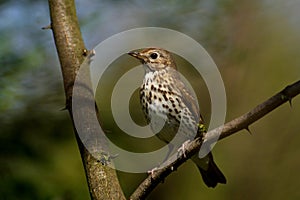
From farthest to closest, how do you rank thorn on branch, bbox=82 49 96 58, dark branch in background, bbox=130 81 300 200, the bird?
the bird
thorn on branch, bbox=82 49 96 58
dark branch in background, bbox=130 81 300 200

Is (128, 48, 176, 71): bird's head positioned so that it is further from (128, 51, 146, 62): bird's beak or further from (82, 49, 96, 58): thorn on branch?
(82, 49, 96, 58): thorn on branch

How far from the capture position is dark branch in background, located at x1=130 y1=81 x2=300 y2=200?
213 cm

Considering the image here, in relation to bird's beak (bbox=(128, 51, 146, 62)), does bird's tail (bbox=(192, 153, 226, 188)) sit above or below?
below

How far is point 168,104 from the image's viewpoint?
12.1 ft

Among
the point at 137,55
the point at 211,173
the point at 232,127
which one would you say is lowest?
the point at 211,173

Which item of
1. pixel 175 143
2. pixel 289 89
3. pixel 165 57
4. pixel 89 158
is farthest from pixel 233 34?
pixel 289 89

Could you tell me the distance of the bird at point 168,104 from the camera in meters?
3.64

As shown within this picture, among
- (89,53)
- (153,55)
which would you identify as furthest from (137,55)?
(89,53)

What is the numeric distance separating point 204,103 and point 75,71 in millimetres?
1301

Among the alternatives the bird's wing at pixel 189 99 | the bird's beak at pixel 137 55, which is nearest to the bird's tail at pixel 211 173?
the bird's wing at pixel 189 99

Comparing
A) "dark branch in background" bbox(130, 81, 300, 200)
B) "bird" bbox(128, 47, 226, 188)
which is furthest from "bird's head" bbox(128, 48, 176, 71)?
"dark branch in background" bbox(130, 81, 300, 200)

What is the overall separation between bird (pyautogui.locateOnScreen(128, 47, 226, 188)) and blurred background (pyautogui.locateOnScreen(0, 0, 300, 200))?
7.9 inches

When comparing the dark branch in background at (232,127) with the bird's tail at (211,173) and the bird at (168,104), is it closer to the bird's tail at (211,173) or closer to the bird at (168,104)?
the bird at (168,104)

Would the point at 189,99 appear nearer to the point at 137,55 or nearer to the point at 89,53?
the point at 137,55
